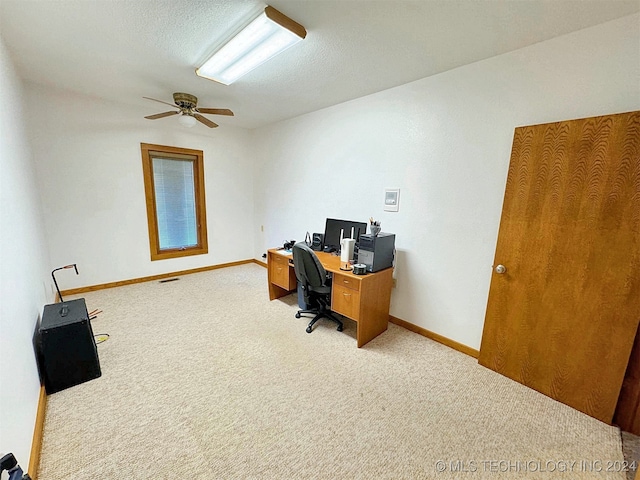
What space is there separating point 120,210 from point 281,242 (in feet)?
7.80

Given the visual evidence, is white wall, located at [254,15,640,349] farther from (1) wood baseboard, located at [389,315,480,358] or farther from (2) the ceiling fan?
(2) the ceiling fan

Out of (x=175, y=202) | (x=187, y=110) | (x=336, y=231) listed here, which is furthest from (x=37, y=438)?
(x=175, y=202)

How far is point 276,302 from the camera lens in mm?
3447

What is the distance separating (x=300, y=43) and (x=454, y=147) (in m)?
1.56

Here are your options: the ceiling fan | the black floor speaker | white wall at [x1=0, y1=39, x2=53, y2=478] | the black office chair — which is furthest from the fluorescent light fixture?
the black floor speaker

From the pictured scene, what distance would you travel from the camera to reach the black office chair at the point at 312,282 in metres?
2.55

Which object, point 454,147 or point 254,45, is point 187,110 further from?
point 454,147

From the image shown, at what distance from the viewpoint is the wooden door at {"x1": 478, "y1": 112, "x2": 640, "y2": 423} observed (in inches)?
62.0

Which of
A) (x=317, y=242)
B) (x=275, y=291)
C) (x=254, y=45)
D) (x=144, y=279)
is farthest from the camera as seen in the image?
(x=144, y=279)

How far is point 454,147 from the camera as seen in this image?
2334 mm

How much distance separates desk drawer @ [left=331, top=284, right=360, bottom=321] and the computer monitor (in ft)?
2.40

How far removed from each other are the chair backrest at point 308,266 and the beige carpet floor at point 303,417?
57 centimetres

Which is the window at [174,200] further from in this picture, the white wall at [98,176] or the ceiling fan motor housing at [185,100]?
the ceiling fan motor housing at [185,100]

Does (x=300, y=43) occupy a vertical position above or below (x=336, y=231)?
above
